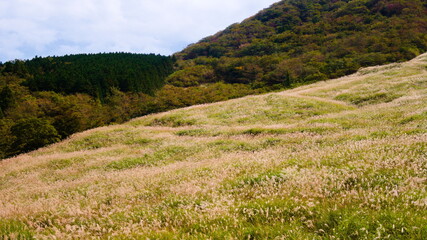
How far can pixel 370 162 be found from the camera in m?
7.26

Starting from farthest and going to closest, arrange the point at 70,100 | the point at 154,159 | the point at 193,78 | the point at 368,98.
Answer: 1. the point at 193,78
2. the point at 70,100
3. the point at 368,98
4. the point at 154,159

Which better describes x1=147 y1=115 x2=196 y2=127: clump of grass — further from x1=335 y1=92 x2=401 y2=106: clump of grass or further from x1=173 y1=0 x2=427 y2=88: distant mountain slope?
x1=173 y1=0 x2=427 y2=88: distant mountain slope

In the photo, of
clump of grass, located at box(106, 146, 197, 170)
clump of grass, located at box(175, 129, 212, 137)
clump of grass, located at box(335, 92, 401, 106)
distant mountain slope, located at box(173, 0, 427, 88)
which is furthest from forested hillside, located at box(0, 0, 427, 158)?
clump of grass, located at box(335, 92, 401, 106)

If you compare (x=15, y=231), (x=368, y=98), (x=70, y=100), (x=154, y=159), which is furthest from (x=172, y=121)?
(x=70, y=100)

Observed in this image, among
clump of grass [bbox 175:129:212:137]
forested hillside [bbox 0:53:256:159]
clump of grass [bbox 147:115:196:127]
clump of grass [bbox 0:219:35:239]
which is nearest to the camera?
clump of grass [bbox 0:219:35:239]

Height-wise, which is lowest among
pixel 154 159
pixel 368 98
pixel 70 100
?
pixel 368 98

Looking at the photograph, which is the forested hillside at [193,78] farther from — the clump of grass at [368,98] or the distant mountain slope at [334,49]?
the clump of grass at [368,98]

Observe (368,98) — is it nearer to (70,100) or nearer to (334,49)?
(70,100)

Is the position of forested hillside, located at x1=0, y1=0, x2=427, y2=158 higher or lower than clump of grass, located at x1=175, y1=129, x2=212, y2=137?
higher

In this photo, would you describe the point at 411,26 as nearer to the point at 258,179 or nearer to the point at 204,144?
the point at 204,144

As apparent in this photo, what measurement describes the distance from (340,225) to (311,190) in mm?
1818

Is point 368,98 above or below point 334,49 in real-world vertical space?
below

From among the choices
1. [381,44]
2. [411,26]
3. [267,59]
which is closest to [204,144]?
[381,44]

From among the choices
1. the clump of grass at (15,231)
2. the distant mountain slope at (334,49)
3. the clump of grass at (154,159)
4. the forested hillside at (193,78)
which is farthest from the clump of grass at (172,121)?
the distant mountain slope at (334,49)
